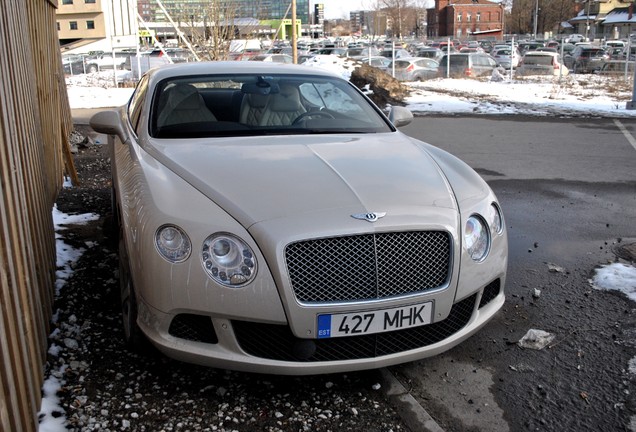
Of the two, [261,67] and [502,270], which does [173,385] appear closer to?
[502,270]

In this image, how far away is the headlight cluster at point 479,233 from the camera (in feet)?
10.8

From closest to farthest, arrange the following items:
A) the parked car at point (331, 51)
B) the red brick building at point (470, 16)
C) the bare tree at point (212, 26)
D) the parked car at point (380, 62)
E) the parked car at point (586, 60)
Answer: the bare tree at point (212, 26)
the parked car at point (380, 62)
the parked car at point (586, 60)
the parked car at point (331, 51)
the red brick building at point (470, 16)

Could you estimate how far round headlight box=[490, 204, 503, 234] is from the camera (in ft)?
11.4

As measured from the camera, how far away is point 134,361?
134 inches

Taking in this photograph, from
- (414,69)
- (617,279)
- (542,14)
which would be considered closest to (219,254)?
(617,279)

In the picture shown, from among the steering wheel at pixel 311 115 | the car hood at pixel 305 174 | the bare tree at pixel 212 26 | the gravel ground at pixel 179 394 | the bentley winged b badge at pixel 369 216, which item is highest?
the bare tree at pixel 212 26

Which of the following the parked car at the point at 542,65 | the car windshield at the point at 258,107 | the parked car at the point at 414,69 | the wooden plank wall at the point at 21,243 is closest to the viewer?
the wooden plank wall at the point at 21,243

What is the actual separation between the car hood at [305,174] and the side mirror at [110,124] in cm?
56

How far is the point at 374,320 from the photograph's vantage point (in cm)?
297

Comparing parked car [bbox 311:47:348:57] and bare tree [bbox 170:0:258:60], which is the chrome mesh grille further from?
parked car [bbox 311:47:348:57]

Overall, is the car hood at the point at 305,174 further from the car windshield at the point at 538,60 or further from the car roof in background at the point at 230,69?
the car windshield at the point at 538,60

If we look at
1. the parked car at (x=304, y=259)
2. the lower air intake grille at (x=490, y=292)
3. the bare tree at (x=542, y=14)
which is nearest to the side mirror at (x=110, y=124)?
the parked car at (x=304, y=259)

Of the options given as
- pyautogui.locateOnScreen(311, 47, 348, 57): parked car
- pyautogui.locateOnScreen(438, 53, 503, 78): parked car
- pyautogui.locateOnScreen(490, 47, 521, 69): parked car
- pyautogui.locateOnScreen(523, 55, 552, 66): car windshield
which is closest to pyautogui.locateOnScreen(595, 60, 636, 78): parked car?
pyautogui.locateOnScreen(523, 55, 552, 66): car windshield

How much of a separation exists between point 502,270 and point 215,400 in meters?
1.68
